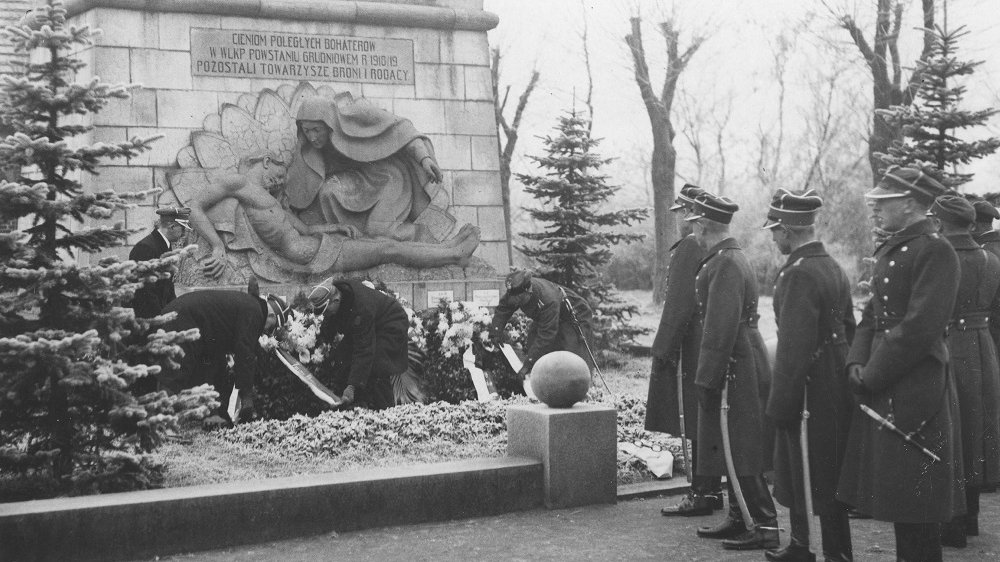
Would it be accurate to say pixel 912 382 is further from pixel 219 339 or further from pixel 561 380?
pixel 219 339

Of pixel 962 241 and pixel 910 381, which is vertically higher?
pixel 962 241

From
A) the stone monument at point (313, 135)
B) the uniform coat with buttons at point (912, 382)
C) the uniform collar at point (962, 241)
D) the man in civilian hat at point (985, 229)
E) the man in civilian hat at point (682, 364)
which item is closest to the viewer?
the uniform coat with buttons at point (912, 382)

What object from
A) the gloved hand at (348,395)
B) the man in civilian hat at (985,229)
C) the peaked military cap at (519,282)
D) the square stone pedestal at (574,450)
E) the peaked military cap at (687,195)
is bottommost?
the square stone pedestal at (574,450)

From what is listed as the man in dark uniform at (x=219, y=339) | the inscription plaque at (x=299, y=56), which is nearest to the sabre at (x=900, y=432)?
the man in dark uniform at (x=219, y=339)

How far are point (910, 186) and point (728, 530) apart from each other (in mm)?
2429

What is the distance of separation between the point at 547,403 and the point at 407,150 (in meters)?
6.36

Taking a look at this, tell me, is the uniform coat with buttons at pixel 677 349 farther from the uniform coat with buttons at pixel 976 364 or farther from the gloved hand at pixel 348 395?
the gloved hand at pixel 348 395

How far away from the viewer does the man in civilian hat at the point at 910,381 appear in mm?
5449

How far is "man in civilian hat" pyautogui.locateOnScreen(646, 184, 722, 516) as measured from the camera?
302 inches

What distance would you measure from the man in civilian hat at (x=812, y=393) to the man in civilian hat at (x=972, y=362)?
117 cm

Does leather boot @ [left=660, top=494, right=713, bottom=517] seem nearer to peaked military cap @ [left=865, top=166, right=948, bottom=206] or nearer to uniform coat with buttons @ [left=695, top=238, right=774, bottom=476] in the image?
uniform coat with buttons @ [left=695, top=238, right=774, bottom=476]

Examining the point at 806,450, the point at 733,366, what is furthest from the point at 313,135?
the point at 806,450

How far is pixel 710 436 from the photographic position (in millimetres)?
7012

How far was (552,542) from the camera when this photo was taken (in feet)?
23.0
